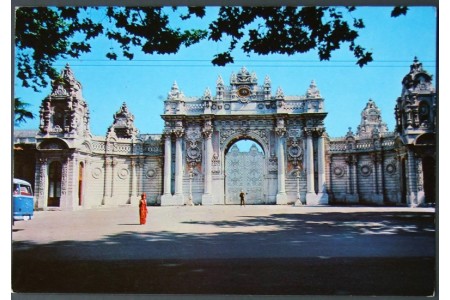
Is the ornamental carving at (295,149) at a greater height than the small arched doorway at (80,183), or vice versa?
the ornamental carving at (295,149)

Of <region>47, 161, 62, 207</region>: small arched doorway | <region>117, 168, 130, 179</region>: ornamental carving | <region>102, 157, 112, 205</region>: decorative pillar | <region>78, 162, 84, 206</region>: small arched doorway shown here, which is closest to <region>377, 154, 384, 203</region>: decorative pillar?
<region>117, 168, 130, 179</region>: ornamental carving

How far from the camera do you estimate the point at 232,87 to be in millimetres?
21969

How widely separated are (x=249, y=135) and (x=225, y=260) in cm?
1683

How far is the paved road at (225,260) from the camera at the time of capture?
609cm

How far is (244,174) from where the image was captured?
26.9 meters

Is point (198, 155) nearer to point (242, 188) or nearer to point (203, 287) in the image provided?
point (242, 188)

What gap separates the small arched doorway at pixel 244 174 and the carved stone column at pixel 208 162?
384 cm

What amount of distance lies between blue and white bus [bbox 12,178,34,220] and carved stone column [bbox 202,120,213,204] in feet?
39.7

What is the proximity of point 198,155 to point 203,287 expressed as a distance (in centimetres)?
1682

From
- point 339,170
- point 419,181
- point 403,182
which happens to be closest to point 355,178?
point 339,170

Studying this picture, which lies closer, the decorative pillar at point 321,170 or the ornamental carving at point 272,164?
the decorative pillar at point 321,170

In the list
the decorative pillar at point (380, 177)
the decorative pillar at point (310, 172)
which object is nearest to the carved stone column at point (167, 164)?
the decorative pillar at point (310, 172)

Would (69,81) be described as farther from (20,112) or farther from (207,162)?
(207,162)

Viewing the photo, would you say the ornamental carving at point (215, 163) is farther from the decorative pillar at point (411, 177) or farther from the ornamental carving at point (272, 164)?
the decorative pillar at point (411, 177)
